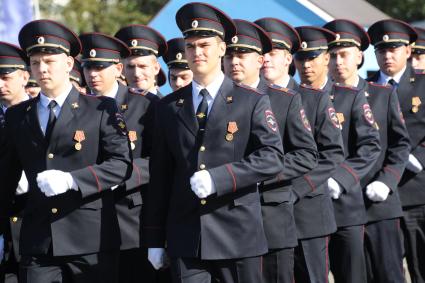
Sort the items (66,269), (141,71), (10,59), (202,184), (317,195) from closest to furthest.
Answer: (202,184) < (66,269) < (317,195) < (10,59) < (141,71)

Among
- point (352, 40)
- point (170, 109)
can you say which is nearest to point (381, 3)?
point (352, 40)

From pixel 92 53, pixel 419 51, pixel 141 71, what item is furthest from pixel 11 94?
pixel 419 51

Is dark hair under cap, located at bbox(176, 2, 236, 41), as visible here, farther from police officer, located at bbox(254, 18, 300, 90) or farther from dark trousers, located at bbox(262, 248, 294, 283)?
dark trousers, located at bbox(262, 248, 294, 283)

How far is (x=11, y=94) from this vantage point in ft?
28.7

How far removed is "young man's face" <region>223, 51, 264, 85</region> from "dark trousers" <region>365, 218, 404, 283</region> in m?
1.88

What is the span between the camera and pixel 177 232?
6375mm

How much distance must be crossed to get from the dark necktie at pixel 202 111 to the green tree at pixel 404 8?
2985 cm

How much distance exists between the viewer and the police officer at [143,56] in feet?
29.8

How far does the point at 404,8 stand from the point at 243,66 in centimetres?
2960

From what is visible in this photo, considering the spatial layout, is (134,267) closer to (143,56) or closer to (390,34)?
(143,56)

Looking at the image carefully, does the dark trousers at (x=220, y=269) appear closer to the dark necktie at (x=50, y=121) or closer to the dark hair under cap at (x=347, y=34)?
the dark necktie at (x=50, y=121)

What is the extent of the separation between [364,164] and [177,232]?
2408 millimetres

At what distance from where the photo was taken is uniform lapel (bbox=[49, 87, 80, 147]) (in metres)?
6.73

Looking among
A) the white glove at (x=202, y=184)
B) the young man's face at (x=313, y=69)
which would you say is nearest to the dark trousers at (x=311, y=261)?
the young man's face at (x=313, y=69)
